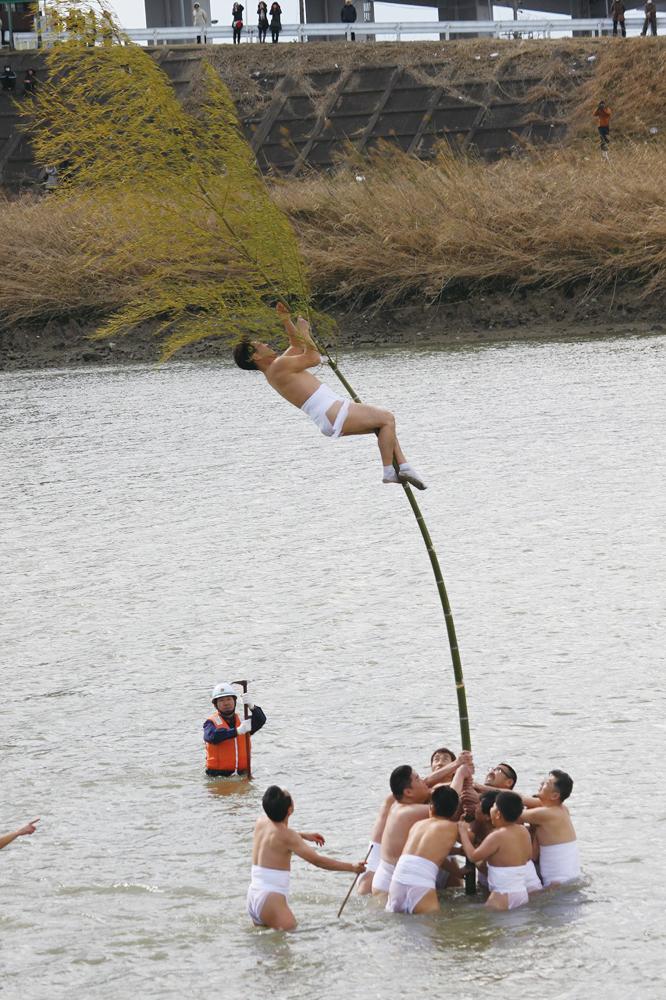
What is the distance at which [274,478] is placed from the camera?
3081cm

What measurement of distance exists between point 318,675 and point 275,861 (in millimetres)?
6407

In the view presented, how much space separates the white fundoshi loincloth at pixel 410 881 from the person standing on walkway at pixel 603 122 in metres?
45.9

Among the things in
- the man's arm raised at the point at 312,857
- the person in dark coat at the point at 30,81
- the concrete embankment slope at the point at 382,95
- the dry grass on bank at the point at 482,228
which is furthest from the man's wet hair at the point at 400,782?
the person in dark coat at the point at 30,81

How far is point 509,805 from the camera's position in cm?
1193

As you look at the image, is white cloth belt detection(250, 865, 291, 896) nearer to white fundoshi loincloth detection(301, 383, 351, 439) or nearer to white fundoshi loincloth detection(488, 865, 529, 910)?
white fundoshi loincloth detection(488, 865, 529, 910)

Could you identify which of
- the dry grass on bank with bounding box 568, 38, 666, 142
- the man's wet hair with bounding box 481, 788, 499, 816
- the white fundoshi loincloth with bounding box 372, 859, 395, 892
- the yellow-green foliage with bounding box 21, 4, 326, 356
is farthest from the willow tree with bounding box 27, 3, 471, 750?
the dry grass on bank with bounding box 568, 38, 666, 142

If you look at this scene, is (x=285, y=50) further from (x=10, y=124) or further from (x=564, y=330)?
(x=564, y=330)

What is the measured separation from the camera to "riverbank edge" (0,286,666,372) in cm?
4859

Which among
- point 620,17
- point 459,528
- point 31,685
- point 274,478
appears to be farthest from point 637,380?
point 620,17

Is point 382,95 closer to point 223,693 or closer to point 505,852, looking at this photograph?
point 223,693

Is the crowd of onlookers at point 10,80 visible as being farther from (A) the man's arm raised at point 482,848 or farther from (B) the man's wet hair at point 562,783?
(A) the man's arm raised at point 482,848

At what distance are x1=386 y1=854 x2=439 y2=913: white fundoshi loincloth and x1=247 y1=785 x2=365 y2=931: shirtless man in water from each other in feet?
1.51

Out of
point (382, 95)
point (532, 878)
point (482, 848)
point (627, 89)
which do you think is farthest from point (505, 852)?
point (382, 95)

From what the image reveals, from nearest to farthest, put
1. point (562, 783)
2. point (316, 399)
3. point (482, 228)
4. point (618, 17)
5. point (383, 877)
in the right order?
point (316, 399)
point (562, 783)
point (383, 877)
point (482, 228)
point (618, 17)
